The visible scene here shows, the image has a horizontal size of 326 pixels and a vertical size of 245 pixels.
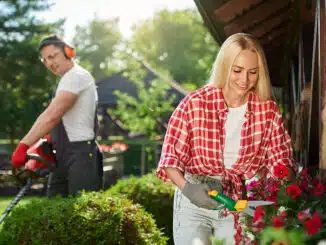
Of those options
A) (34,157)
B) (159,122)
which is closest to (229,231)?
(34,157)

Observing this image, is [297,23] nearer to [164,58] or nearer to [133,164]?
[133,164]

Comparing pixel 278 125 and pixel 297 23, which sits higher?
pixel 297 23

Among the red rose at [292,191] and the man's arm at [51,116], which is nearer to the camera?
the red rose at [292,191]

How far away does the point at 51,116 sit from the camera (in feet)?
16.0

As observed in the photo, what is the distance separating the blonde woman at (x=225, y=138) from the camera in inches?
111

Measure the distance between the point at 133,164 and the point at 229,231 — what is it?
2357 centimetres

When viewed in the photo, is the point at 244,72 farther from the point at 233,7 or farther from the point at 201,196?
the point at 233,7

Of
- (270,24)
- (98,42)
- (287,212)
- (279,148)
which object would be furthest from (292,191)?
(98,42)

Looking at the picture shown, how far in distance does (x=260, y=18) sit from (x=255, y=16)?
6cm

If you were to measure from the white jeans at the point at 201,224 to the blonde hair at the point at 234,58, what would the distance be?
589mm

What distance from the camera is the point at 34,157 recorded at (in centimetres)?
486

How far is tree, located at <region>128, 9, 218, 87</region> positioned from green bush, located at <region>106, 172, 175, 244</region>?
4560cm

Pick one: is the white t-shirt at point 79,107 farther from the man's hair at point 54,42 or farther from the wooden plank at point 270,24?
Answer: the wooden plank at point 270,24

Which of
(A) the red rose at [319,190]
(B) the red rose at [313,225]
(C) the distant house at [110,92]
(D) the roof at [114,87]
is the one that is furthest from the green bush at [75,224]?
(D) the roof at [114,87]
